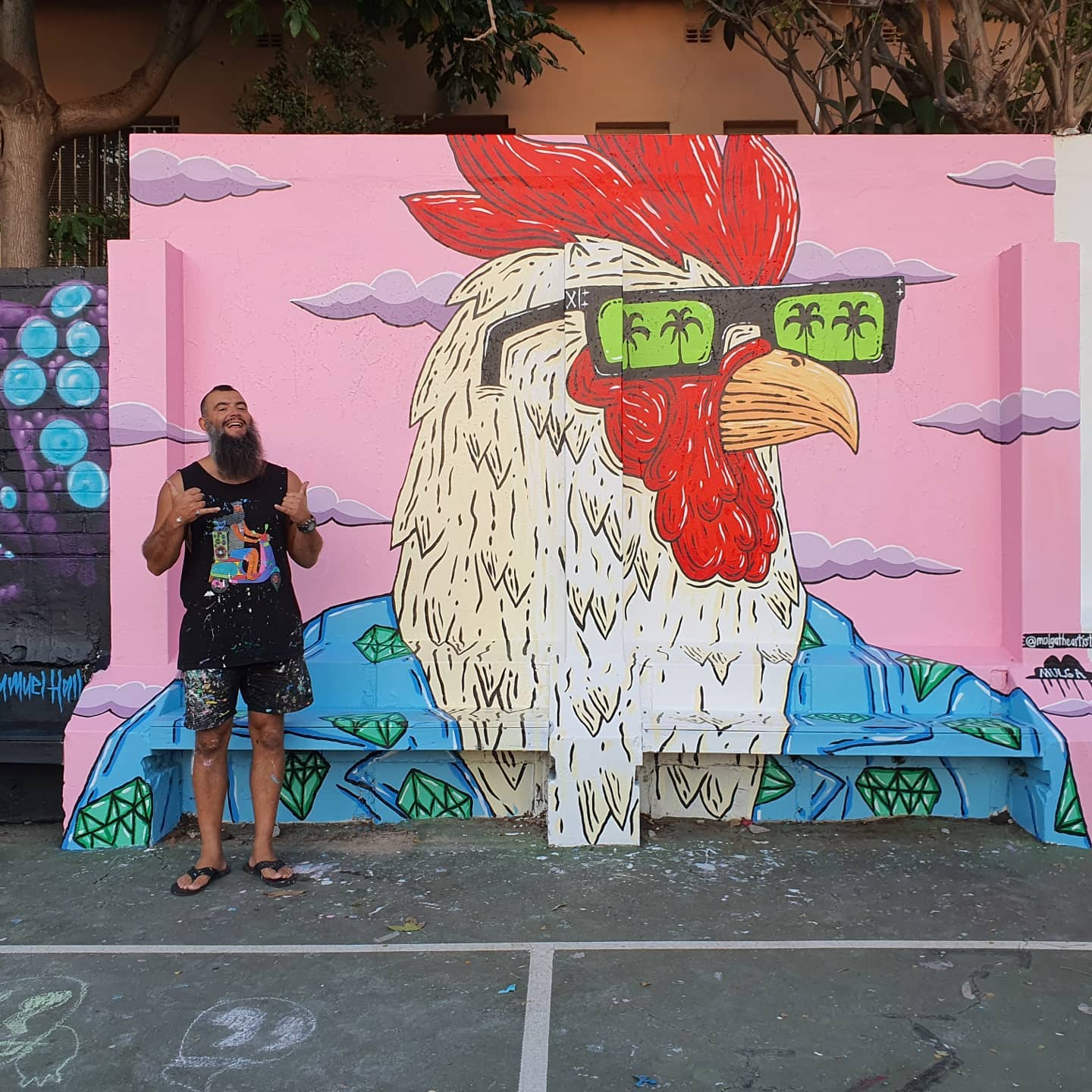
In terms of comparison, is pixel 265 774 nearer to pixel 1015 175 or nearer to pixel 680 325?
pixel 680 325

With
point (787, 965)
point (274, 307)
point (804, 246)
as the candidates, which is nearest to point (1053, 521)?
point (804, 246)

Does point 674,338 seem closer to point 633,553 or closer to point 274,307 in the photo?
point 633,553

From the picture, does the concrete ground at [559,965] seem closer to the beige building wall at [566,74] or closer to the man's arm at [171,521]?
the man's arm at [171,521]

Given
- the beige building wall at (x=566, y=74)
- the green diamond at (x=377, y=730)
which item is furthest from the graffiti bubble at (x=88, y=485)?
the beige building wall at (x=566, y=74)

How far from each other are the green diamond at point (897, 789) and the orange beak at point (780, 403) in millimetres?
1644

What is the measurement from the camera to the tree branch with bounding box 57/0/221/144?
22.7ft

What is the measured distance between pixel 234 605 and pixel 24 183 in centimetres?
413

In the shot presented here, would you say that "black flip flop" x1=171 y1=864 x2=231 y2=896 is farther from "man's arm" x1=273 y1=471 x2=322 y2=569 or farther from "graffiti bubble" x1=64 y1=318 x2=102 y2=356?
"graffiti bubble" x1=64 y1=318 x2=102 y2=356

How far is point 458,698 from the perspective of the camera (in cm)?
490

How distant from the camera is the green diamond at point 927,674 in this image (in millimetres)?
4867

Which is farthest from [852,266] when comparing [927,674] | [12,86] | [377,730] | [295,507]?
[12,86]

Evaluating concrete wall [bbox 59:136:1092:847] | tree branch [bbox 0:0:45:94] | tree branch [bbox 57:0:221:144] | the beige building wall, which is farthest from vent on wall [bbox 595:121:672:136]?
concrete wall [bbox 59:136:1092:847]

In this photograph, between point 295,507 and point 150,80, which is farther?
point 150,80

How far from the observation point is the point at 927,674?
4.88 m
